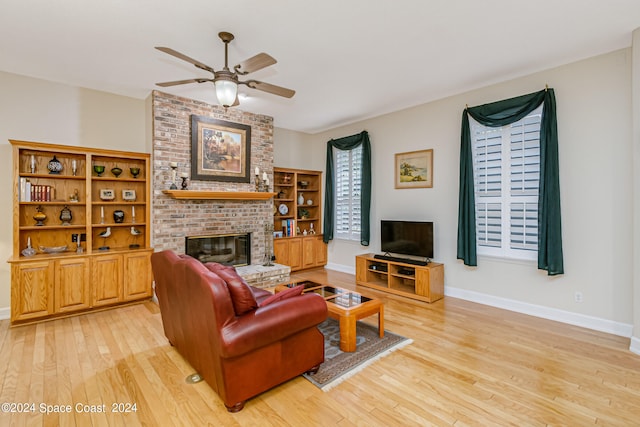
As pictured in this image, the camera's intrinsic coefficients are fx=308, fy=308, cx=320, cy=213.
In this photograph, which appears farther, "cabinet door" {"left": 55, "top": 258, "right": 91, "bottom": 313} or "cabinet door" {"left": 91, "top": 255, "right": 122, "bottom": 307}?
"cabinet door" {"left": 91, "top": 255, "right": 122, "bottom": 307}

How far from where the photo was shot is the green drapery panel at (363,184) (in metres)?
5.81

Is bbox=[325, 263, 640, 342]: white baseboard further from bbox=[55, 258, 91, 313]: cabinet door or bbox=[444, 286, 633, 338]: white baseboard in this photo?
bbox=[55, 258, 91, 313]: cabinet door

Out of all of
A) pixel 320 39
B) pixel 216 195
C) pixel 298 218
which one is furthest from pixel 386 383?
pixel 298 218

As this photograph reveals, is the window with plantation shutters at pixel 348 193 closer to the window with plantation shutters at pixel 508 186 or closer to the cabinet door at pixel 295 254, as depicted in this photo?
the cabinet door at pixel 295 254

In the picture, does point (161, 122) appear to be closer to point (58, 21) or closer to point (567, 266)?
point (58, 21)

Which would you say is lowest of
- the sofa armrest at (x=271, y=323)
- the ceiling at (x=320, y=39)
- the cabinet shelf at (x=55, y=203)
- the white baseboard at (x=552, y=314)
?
the white baseboard at (x=552, y=314)

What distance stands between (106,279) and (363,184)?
171 inches

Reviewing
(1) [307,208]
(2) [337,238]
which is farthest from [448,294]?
(1) [307,208]

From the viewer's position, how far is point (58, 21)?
9.14ft

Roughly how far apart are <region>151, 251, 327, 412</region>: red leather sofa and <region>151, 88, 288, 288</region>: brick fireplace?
7.26 feet

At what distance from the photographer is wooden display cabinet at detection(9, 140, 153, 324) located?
3.71 metres

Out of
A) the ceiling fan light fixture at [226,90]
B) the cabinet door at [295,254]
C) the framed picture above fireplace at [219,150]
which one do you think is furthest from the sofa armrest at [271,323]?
the cabinet door at [295,254]

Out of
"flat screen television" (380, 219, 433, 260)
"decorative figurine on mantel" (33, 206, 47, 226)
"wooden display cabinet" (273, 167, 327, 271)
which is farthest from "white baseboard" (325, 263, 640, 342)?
"decorative figurine on mantel" (33, 206, 47, 226)

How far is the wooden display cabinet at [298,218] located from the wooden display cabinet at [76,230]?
2412 mm
